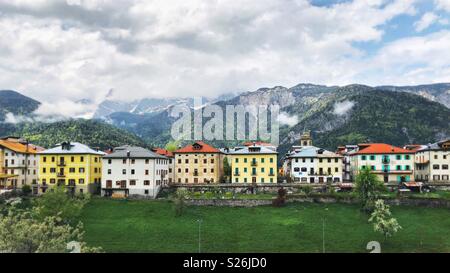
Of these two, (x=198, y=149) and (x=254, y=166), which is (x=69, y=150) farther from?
(x=254, y=166)

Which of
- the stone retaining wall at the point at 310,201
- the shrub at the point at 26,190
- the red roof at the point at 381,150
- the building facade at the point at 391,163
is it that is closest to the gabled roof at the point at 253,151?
the stone retaining wall at the point at 310,201

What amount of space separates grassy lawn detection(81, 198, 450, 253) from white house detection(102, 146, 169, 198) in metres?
9.34

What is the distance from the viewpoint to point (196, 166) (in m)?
96.7

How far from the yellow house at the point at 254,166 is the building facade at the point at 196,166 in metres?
6.13

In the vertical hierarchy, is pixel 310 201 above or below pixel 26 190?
below

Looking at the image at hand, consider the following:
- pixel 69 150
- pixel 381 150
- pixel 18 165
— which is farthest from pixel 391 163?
pixel 18 165

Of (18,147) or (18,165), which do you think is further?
(18,147)

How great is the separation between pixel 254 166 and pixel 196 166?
564 inches

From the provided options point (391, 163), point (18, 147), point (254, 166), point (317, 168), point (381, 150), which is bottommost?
point (317, 168)

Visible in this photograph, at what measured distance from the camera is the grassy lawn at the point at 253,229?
52.4 m

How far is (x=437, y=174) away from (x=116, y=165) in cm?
7285

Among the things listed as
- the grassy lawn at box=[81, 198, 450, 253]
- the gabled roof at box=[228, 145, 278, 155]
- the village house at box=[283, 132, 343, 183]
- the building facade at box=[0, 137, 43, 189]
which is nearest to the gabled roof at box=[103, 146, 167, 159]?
the grassy lawn at box=[81, 198, 450, 253]

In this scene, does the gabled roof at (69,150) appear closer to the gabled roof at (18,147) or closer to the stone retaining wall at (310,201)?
the gabled roof at (18,147)
